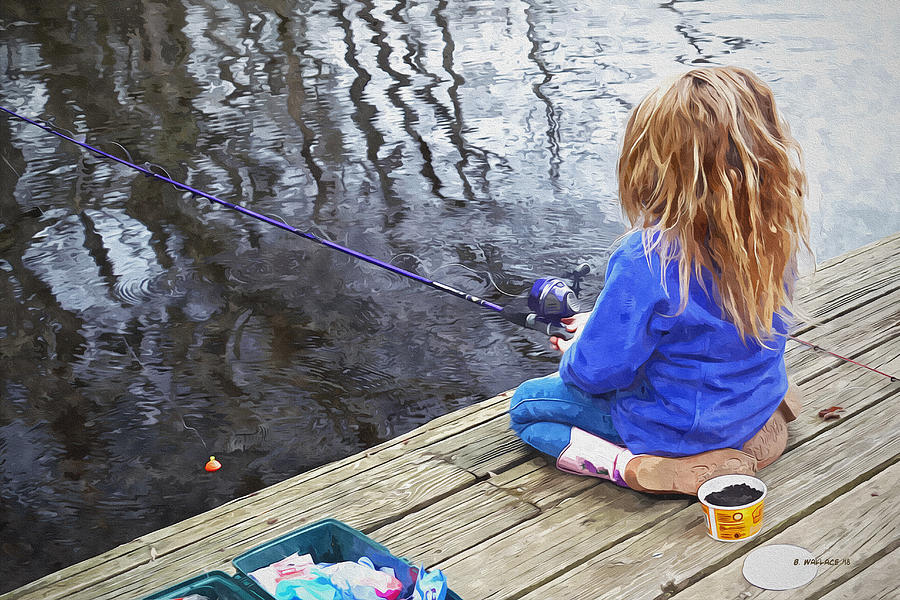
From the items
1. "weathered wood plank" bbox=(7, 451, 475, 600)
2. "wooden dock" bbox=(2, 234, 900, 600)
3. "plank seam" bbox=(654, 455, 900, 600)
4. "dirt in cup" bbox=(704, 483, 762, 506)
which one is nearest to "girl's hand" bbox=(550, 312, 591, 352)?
"wooden dock" bbox=(2, 234, 900, 600)

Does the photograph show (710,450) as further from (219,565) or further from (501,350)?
(501,350)

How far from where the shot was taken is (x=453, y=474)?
7.20ft

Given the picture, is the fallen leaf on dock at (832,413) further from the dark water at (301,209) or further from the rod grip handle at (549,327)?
the dark water at (301,209)

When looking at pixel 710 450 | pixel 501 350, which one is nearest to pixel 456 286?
pixel 501 350

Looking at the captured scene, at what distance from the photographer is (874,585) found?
5.65 feet

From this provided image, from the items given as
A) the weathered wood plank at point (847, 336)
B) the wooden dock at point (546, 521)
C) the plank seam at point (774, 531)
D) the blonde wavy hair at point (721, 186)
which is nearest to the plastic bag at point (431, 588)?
the wooden dock at point (546, 521)

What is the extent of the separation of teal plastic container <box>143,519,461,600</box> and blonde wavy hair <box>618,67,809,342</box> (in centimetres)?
73

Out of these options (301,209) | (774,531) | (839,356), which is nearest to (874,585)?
(774,531)

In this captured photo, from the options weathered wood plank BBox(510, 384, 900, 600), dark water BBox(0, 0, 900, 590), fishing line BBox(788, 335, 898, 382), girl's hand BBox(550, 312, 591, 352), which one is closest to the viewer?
weathered wood plank BBox(510, 384, 900, 600)

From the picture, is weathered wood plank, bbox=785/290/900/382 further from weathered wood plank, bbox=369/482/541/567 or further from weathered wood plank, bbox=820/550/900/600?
weathered wood plank, bbox=369/482/541/567

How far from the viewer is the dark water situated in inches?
116

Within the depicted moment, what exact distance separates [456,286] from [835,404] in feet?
5.69

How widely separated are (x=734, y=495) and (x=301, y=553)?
88cm

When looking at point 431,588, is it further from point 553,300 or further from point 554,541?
point 553,300
